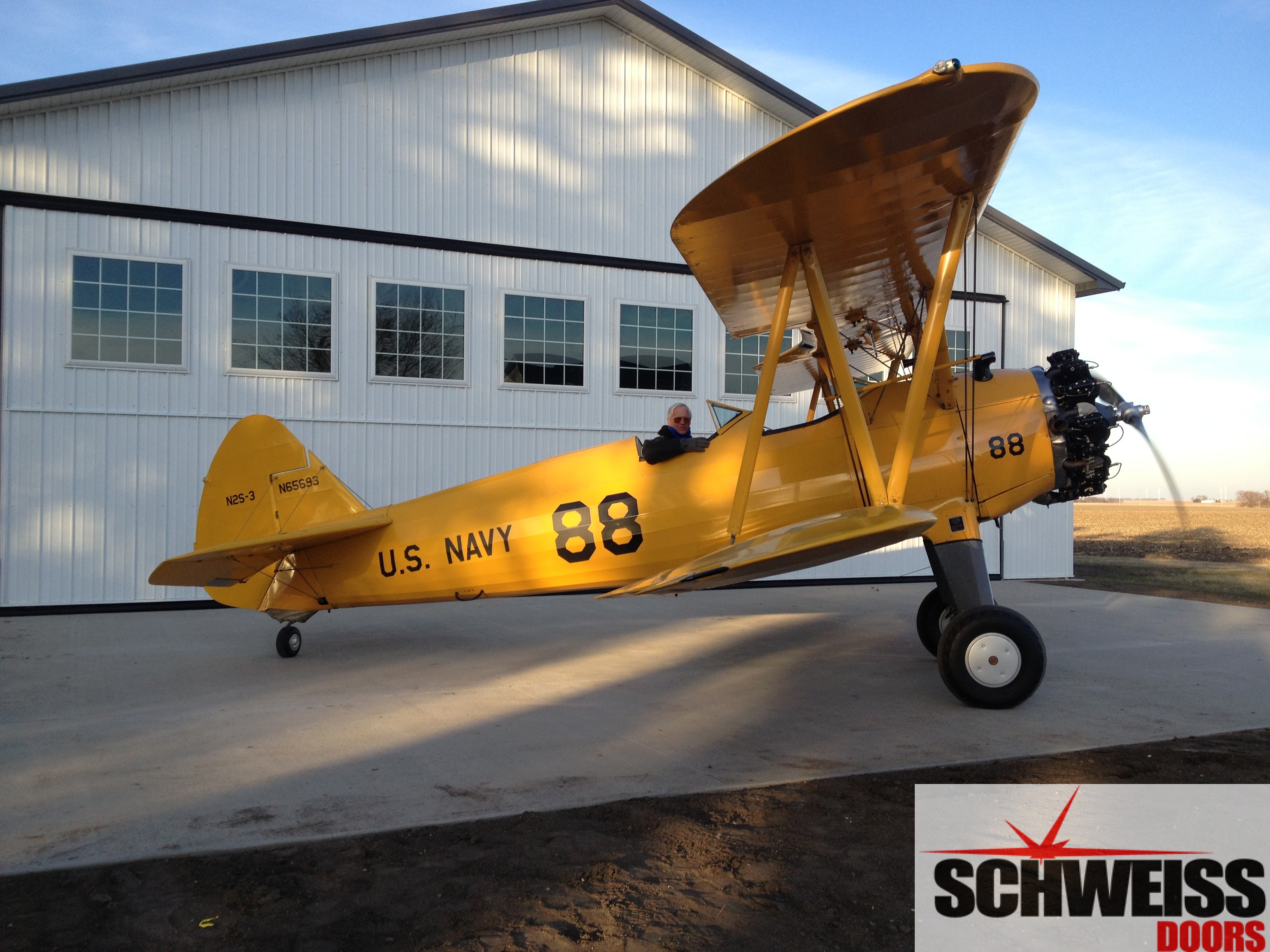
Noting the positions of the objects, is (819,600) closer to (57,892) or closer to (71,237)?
(57,892)

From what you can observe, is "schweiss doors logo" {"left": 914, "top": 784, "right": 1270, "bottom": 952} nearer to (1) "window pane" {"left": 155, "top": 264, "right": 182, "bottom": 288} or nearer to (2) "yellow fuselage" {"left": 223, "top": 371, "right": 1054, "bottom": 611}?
(2) "yellow fuselage" {"left": 223, "top": 371, "right": 1054, "bottom": 611}

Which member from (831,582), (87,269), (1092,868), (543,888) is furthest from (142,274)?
(1092,868)

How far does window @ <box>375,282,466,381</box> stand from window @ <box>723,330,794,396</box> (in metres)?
4.46

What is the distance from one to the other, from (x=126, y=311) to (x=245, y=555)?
600cm

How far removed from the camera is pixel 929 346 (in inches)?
224

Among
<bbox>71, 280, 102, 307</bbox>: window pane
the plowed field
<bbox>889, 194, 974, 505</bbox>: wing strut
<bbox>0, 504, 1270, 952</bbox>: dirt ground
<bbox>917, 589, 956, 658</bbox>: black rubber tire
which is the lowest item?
the plowed field

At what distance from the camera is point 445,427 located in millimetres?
12438

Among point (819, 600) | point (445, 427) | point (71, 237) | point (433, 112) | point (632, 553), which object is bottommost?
point (819, 600)

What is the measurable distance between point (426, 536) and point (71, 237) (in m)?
7.46

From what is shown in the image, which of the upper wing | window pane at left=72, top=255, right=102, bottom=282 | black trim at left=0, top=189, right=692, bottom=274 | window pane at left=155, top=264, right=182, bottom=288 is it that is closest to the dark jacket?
the upper wing

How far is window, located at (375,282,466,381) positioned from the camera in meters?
12.2

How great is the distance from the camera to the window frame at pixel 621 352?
1348 cm

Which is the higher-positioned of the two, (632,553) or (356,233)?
(356,233)

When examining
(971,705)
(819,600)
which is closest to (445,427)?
(819,600)
